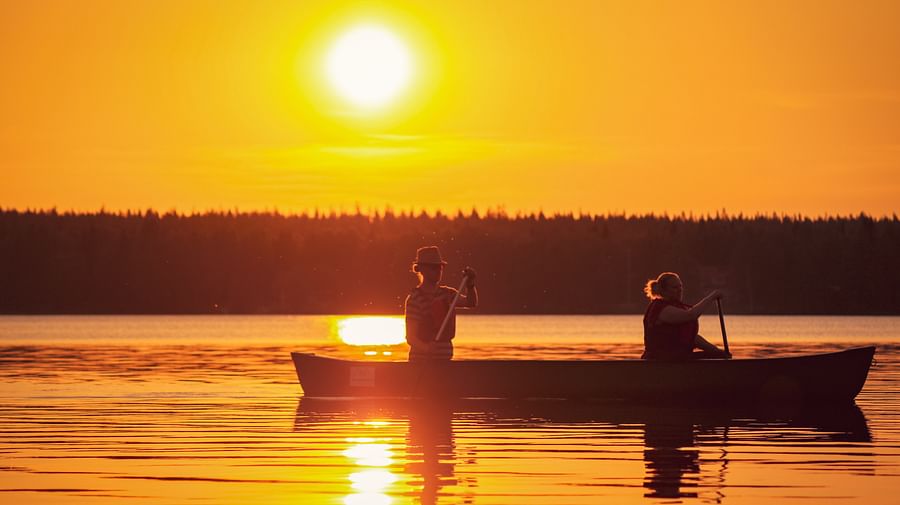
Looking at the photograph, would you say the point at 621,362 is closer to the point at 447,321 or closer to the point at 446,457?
the point at 447,321

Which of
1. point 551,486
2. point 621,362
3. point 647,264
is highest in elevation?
point 647,264

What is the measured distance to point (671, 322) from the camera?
865 inches

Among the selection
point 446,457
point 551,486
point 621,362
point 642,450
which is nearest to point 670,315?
point 621,362

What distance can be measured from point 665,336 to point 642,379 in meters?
0.73

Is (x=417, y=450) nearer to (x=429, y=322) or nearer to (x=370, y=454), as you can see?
(x=370, y=454)

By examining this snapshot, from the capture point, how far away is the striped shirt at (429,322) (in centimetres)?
2291

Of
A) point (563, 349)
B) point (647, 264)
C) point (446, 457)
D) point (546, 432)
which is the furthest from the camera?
point (647, 264)

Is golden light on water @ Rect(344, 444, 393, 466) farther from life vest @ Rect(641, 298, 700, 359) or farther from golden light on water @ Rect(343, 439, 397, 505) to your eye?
Answer: life vest @ Rect(641, 298, 700, 359)

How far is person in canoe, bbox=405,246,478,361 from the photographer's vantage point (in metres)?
22.6

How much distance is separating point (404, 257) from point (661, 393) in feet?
460

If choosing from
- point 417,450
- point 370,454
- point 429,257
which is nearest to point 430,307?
point 429,257

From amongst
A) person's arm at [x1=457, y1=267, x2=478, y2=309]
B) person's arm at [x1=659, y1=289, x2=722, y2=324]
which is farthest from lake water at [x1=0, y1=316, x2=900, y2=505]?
person's arm at [x1=457, y1=267, x2=478, y2=309]

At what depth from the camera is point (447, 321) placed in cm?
2286

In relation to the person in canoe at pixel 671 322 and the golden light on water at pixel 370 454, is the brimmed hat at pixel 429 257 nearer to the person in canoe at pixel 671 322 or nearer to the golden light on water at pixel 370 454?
the person in canoe at pixel 671 322
